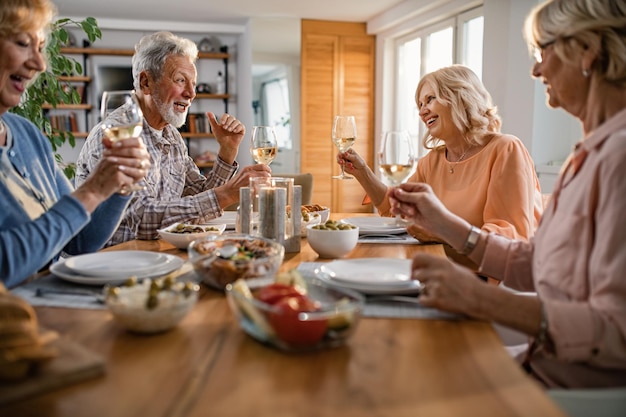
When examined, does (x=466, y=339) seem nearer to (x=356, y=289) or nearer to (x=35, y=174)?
(x=356, y=289)

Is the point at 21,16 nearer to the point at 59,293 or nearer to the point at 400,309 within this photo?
the point at 59,293

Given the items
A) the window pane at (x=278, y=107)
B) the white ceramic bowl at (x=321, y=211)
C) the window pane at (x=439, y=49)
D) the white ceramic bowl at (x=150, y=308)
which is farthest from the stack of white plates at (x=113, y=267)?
the window pane at (x=278, y=107)

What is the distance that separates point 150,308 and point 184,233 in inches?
31.2

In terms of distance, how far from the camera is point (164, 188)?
2.49 meters

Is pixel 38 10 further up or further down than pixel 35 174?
further up

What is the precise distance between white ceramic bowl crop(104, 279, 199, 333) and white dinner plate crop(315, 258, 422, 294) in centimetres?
35

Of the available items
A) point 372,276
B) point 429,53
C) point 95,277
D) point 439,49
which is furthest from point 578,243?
point 429,53

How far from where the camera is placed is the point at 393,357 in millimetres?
894

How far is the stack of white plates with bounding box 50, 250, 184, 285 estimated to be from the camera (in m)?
1.26

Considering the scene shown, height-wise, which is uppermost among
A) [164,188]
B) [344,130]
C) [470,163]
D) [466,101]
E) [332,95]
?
[332,95]

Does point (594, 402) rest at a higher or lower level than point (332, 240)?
lower

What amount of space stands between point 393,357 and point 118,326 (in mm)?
491

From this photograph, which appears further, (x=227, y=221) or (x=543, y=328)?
(x=227, y=221)

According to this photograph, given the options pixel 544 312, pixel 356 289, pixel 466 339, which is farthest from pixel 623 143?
pixel 356 289
